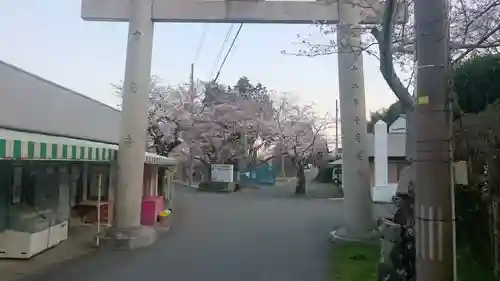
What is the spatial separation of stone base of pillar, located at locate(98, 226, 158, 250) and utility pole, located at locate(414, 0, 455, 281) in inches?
354

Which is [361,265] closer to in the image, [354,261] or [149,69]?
[354,261]

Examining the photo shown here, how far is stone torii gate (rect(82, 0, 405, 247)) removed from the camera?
12.3 m

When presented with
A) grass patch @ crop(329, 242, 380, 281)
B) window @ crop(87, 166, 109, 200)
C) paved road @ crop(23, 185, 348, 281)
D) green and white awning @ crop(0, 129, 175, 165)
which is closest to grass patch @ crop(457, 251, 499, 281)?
grass patch @ crop(329, 242, 380, 281)

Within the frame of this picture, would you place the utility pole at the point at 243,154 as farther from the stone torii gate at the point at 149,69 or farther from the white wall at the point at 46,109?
the stone torii gate at the point at 149,69

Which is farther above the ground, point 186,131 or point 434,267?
point 186,131

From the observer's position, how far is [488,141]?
6160 millimetres

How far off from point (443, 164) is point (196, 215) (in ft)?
53.6

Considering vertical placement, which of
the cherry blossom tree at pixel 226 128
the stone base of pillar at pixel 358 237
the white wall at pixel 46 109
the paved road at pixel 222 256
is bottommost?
the paved road at pixel 222 256

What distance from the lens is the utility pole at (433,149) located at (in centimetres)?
350

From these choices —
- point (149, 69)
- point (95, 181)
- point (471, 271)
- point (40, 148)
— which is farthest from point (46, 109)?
point (471, 271)

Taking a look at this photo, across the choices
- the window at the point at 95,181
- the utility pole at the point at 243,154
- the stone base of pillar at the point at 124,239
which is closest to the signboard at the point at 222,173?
the utility pole at the point at 243,154

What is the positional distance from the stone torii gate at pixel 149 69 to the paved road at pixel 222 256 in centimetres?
130

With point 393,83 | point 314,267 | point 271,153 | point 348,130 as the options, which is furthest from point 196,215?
point 271,153

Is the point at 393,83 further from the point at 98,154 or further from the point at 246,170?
the point at 246,170
